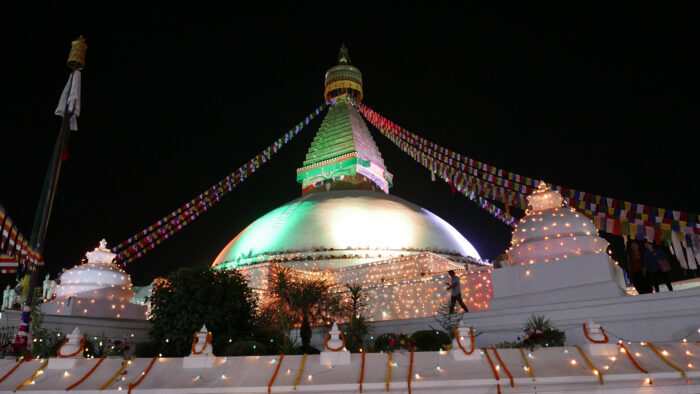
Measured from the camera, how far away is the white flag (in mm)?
15086

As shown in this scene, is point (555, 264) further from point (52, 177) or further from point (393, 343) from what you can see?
point (52, 177)

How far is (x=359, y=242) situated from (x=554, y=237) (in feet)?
33.8

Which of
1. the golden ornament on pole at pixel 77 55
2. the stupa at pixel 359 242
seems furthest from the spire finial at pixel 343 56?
the golden ornament on pole at pixel 77 55

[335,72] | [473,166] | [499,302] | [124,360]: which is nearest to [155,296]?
[124,360]

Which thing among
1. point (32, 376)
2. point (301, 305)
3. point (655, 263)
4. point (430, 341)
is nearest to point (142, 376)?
point (32, 376)

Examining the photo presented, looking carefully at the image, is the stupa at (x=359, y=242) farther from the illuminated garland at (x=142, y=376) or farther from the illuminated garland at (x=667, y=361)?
the illuminated garland at (x=142, y=376)

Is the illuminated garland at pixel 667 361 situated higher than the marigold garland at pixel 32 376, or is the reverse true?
the illuminated garland at pixel 667 361

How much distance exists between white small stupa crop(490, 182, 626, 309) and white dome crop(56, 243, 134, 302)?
40.6ft

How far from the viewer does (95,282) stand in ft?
53.6

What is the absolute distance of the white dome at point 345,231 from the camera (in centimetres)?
2191

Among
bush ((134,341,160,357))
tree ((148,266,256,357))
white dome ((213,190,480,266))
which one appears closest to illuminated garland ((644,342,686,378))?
tree ((148,266,256,357))

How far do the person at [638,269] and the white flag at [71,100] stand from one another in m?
16.4

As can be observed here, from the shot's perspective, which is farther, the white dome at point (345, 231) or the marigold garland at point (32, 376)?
the white dome at point (345, 231)

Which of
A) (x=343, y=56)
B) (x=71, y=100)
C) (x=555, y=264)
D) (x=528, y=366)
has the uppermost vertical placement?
(x=343, y=56)
